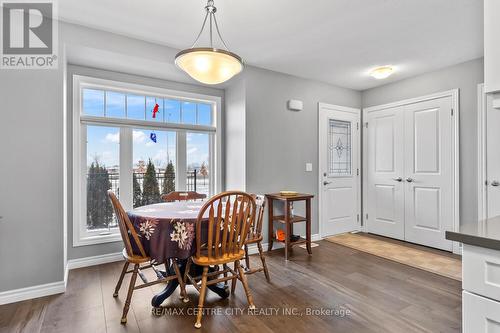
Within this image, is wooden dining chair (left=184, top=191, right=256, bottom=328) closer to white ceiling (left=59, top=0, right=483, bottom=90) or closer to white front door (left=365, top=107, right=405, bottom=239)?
white ceiling (left=59, top=0, right=483, bottom=90)

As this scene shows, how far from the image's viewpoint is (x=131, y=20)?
2.46 m

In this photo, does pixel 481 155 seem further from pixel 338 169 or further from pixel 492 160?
pixel 338 169

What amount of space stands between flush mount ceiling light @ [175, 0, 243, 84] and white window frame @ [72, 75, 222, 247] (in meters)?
1.52

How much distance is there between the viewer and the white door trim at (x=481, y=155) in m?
3.14

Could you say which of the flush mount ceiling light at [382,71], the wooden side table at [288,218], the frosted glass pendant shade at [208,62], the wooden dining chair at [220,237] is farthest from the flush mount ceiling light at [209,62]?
the flush mount ceiling light at [382,71]

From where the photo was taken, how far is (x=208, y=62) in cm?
199

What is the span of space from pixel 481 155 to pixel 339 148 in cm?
178

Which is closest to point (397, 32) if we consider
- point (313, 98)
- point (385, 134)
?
point (313, 98)

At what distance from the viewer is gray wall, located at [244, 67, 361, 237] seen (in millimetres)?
3549

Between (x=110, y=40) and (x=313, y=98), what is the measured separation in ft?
9.08

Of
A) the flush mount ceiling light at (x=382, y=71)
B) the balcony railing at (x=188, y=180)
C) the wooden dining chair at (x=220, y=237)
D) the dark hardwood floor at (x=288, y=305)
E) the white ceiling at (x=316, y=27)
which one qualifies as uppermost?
the white ceiling at (x=316, y=27)

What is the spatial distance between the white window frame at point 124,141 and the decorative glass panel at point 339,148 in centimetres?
178

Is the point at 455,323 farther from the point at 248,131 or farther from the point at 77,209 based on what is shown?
the point at 77,209

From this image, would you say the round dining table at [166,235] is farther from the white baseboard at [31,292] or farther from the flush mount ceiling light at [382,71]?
the flush mount ceiling light at [382,71]
